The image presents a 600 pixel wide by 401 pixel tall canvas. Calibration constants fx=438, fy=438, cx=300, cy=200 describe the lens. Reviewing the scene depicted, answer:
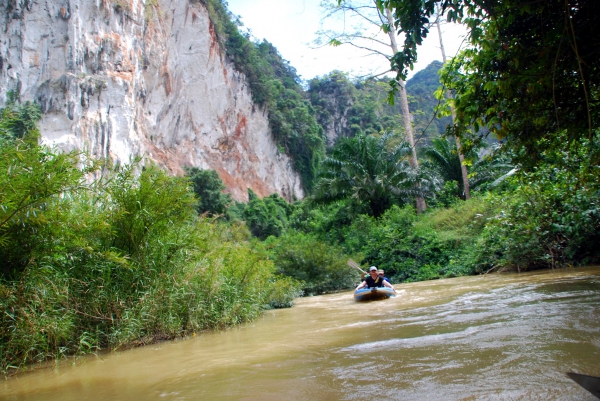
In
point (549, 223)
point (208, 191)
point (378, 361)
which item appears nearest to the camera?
point (378, 361)

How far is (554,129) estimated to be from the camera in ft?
16.5

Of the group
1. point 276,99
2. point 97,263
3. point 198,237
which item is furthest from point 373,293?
point 276,99

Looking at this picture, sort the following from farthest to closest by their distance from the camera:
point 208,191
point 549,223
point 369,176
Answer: point 208,191
point 369,176
point 549,223

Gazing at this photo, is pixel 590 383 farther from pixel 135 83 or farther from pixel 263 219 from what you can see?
pixel 263 219

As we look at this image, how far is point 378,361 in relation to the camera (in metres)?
3.86

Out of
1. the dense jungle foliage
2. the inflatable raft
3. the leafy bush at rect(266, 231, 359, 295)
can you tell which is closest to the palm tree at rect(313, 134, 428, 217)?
the dense jungle foliage

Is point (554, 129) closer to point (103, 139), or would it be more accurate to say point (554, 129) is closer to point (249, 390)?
point (249, 390)

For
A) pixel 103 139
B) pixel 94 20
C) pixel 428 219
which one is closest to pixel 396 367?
pixel 428 219

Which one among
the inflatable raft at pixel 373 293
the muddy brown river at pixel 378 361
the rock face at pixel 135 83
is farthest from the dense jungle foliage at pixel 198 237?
the rock face at pixel 135 83

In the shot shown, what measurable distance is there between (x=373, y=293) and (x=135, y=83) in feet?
77.9

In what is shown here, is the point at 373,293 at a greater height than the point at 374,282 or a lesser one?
lesser

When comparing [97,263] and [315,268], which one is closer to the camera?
[97,263]

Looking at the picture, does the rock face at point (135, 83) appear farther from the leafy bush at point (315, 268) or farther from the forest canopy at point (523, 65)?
the forest canopy at point (523, 65)

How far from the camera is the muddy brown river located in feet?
9.80
